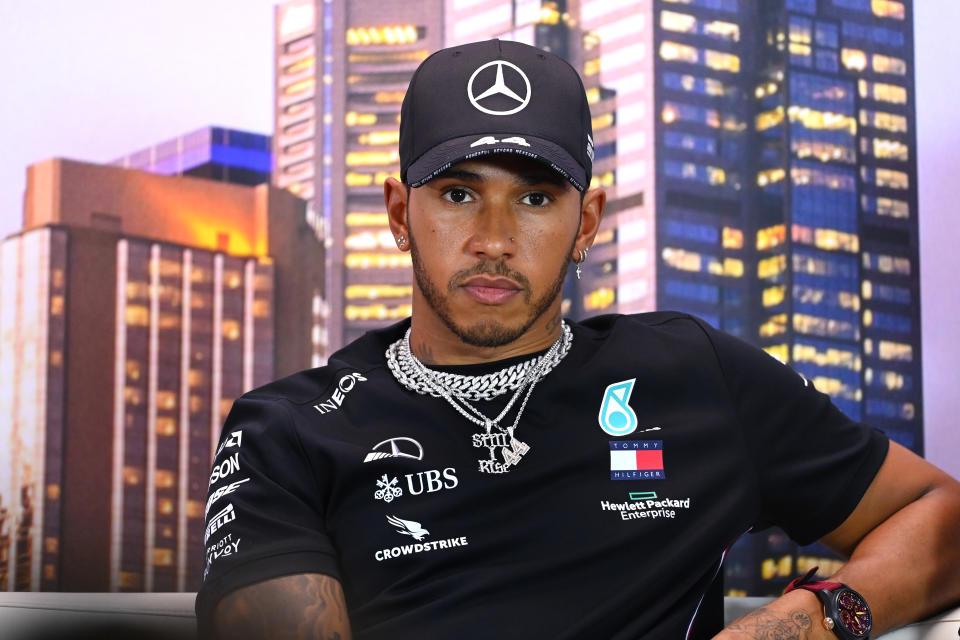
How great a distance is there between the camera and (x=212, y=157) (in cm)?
797

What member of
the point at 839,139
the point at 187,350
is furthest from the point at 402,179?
the point at 187,350

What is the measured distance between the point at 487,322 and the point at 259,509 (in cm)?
35

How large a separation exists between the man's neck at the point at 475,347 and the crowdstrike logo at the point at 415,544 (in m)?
0.24

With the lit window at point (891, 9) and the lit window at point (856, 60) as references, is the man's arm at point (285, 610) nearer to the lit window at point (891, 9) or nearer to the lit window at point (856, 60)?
the lit window at point (891, 9)

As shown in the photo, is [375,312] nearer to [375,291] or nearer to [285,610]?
[375,291]

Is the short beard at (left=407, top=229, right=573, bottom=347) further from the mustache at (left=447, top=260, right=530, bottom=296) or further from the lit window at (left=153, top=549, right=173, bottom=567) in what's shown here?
the lit window at (left=153, top=549, right=173, bottom=567)

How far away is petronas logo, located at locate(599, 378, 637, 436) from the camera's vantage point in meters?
1.30

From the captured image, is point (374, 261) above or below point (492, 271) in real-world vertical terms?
above

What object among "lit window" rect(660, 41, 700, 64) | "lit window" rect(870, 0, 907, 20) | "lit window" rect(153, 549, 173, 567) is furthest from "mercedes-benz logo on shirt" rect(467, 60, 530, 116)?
"lit window" rect(153, 549, 173, 567)

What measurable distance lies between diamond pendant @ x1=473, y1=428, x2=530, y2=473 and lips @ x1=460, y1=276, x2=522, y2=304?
0.15 m

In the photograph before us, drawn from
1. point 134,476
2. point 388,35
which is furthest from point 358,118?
point 134,476

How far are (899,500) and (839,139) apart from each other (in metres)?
7.88

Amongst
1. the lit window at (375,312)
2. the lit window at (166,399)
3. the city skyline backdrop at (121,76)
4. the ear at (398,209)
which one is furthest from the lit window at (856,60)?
the lit window at (166,399)

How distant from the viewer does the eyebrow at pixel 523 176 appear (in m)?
1.28
